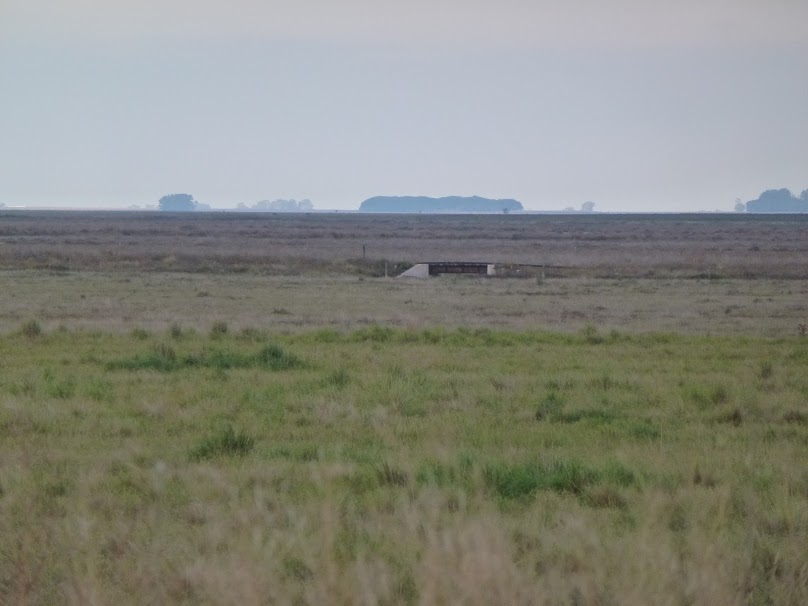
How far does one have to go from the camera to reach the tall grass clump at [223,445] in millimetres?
8321

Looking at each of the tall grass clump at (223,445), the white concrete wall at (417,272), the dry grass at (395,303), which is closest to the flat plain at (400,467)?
the tall grass clump at (223,445)

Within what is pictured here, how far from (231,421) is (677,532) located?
5039 mm

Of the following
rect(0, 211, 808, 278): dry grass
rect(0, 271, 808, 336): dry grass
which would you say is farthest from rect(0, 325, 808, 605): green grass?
rect(0, 211, 808, 278): dry grass

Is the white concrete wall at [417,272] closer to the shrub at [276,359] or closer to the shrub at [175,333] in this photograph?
the shrub at [175,333]

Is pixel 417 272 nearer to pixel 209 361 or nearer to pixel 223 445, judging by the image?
pixel 209 361

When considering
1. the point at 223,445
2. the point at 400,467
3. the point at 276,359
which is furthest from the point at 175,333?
the point at 400,467

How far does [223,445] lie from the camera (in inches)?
333

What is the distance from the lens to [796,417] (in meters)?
10.3

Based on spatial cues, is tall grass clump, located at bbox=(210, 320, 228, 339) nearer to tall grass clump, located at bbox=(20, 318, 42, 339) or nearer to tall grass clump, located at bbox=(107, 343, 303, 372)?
tall grass clump, located at bbox=(107, 343, 303, 372)

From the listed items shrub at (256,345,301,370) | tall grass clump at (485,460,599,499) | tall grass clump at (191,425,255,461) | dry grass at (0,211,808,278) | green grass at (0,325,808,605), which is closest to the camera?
green grass at (0,325,808,605)

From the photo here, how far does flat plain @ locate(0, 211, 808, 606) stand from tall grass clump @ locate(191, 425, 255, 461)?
0.07 feet

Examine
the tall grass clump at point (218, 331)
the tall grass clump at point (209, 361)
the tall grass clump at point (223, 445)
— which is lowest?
the tall grass clump at point (218, 331)

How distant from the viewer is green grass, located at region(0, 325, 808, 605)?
16.6ft

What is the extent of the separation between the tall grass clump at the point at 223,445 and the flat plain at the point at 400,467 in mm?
22
